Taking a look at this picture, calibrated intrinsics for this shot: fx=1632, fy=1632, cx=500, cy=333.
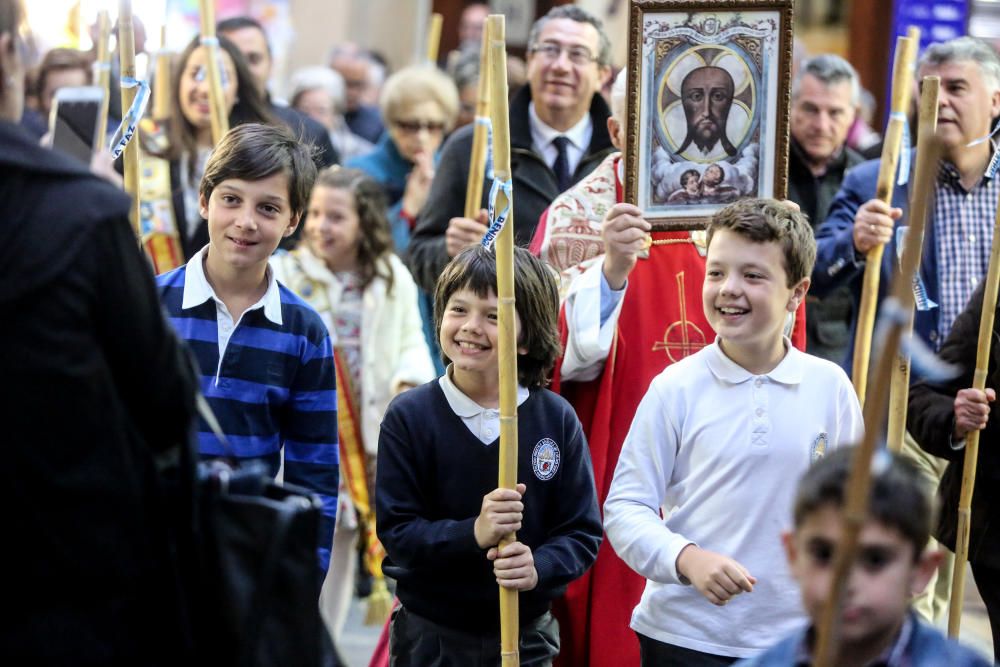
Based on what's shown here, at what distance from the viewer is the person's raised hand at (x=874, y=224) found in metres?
5.52

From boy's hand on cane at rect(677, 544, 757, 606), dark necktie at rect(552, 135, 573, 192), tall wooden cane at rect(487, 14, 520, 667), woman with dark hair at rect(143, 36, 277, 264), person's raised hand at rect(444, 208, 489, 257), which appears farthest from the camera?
woman with dark hair at rect(143, 36, 277, 264)

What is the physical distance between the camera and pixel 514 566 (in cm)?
394

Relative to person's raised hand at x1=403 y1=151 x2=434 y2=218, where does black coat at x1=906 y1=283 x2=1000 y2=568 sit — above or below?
below

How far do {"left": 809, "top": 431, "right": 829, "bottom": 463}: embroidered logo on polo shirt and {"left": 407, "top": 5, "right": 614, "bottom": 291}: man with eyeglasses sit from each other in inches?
83.7

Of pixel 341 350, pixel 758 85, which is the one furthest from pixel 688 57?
pixel 341 350

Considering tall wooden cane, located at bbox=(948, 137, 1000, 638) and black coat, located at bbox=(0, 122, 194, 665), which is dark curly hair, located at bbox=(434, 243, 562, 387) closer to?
tall wooden cane, located at bbox=(948, 137, 1000, 638)

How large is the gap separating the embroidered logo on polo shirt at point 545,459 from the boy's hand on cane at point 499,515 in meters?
0.28

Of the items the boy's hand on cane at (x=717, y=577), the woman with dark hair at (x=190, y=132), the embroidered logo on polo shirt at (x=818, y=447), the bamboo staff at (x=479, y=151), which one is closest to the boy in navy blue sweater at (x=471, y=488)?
the boy's hand on cane at (x=717, y=577)

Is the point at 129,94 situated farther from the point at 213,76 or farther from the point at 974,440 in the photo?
the point at 974,440

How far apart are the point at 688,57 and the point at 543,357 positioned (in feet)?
3.53

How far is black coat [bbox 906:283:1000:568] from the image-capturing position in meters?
4.86

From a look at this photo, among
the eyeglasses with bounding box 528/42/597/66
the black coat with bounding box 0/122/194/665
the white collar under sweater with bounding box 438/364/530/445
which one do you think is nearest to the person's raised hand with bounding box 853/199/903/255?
the eyeglasses with bounding box 528/42/597/66

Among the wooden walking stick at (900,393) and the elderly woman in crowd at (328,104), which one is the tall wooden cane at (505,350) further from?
the elderly woman in crowd at (328,104)

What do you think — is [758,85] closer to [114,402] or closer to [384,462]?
[384,462]
